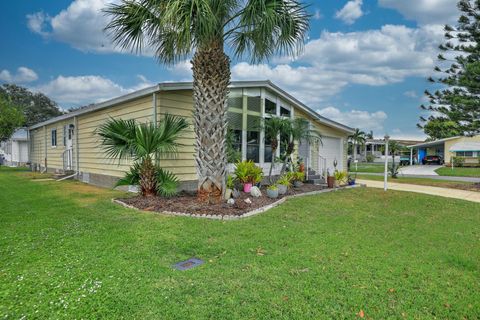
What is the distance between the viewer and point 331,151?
17484 millimetres

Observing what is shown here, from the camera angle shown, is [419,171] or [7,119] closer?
[7,119]

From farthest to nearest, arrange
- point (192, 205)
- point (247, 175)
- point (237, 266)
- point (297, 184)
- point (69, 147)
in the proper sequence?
point (69, 147) → point (297, 184) → point (247, 175) → point (192, 205) → point (237, 266)

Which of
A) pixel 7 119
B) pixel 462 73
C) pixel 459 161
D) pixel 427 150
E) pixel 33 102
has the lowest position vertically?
pixel 459 161

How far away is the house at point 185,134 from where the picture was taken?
9367 mm

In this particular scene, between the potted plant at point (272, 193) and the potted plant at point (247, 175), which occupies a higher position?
the potted plant at point (247, 175)

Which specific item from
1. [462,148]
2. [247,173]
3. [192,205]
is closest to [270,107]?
[247,173]

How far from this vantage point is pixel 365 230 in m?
5.91

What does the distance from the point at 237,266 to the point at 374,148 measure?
208 ft

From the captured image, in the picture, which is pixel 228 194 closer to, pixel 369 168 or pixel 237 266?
pixel 237 266

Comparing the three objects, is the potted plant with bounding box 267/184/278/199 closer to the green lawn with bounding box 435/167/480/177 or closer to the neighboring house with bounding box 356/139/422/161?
the green lawn with bounding box 435/167/480/177

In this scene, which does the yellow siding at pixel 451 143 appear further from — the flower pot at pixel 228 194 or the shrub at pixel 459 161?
the flower pot at pixel 228 194

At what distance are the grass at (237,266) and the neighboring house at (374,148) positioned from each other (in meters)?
47.4

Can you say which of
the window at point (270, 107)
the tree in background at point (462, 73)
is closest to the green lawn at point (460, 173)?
the tree in background at point (462, 73)

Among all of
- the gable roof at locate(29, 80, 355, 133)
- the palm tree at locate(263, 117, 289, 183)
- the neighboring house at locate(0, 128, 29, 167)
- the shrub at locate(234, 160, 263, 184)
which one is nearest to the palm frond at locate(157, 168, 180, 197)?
the shrub at locate(234, 160, 263, 184)
